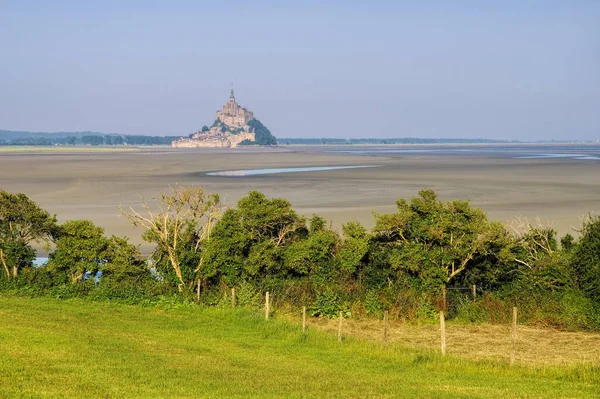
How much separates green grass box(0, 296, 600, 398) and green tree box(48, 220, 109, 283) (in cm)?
350

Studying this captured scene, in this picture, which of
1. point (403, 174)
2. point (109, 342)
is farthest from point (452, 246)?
point (403, 174)

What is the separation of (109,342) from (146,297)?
6.25 metres

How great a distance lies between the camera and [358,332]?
21141mm

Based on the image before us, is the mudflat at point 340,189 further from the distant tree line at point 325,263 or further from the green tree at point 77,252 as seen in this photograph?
the distant tree line at point 325,263

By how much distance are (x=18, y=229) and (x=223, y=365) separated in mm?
12661

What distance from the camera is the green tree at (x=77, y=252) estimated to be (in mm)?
24562

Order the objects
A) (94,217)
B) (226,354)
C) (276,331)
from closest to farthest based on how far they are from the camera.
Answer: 1. (226,354)
2. (276,331)
3. (94,217)

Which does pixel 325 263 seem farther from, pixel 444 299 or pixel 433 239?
pixel 444 299

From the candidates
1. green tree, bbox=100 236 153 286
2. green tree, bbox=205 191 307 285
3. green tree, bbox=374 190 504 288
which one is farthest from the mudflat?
green tree, bbox=374 190 504 288

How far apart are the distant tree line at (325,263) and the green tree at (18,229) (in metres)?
0.04

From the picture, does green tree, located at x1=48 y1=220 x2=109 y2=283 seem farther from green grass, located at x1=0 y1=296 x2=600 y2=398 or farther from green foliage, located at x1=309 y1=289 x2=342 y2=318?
green foliage, located at x1=309 y1=289 x2=342 y2=318

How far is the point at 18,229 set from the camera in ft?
84.0

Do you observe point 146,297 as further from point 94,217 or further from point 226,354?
point 94,217

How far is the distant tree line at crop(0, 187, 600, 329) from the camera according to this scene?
22.4 meters
